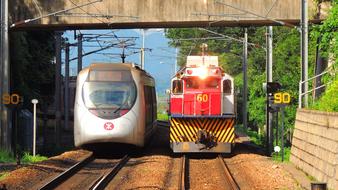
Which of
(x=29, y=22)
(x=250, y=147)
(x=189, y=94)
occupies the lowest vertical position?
(x=250, y=147)

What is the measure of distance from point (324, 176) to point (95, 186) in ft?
16.8

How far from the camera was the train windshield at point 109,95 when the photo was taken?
24.0 m

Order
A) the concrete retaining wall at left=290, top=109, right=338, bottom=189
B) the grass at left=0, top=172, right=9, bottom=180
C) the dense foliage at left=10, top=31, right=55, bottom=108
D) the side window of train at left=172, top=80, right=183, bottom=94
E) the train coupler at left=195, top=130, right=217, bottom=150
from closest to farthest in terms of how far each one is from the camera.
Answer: the concrete retaining wall at left=290, top=109, right=338, bottom=189 → the grass at left=0, top=172, right=9, bottom=180 → the train coupler at left=195, top=130, right=217, bottom=150 → the side window of train at left=172, top=80, right=183, bottom=94 → the dense foliage at left=10, top=31, right=55, bottom=108

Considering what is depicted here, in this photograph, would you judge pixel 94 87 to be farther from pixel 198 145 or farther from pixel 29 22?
pixel 29 22

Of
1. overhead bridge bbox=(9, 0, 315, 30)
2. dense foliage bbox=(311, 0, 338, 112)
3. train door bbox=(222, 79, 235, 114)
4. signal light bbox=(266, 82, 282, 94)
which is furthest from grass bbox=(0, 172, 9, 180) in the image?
overhead bridge bbox=(9, 0, 315, 30)

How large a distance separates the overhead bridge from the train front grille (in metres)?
6.99

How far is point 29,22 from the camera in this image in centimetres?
3158

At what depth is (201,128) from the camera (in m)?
24.9

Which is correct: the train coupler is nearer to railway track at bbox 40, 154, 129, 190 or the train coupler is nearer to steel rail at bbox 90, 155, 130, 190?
railway track at bbox 40, 154, 129, 190

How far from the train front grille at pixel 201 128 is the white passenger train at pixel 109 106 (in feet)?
3.99

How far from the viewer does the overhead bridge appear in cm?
3078

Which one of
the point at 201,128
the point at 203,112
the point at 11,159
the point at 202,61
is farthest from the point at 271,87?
the point at 11,159

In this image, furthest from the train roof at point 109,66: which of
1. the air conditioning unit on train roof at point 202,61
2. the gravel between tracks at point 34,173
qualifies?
the gravel between tracks at point 34,173

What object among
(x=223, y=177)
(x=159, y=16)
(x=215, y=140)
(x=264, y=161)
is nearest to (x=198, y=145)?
(x=215, y=140)
